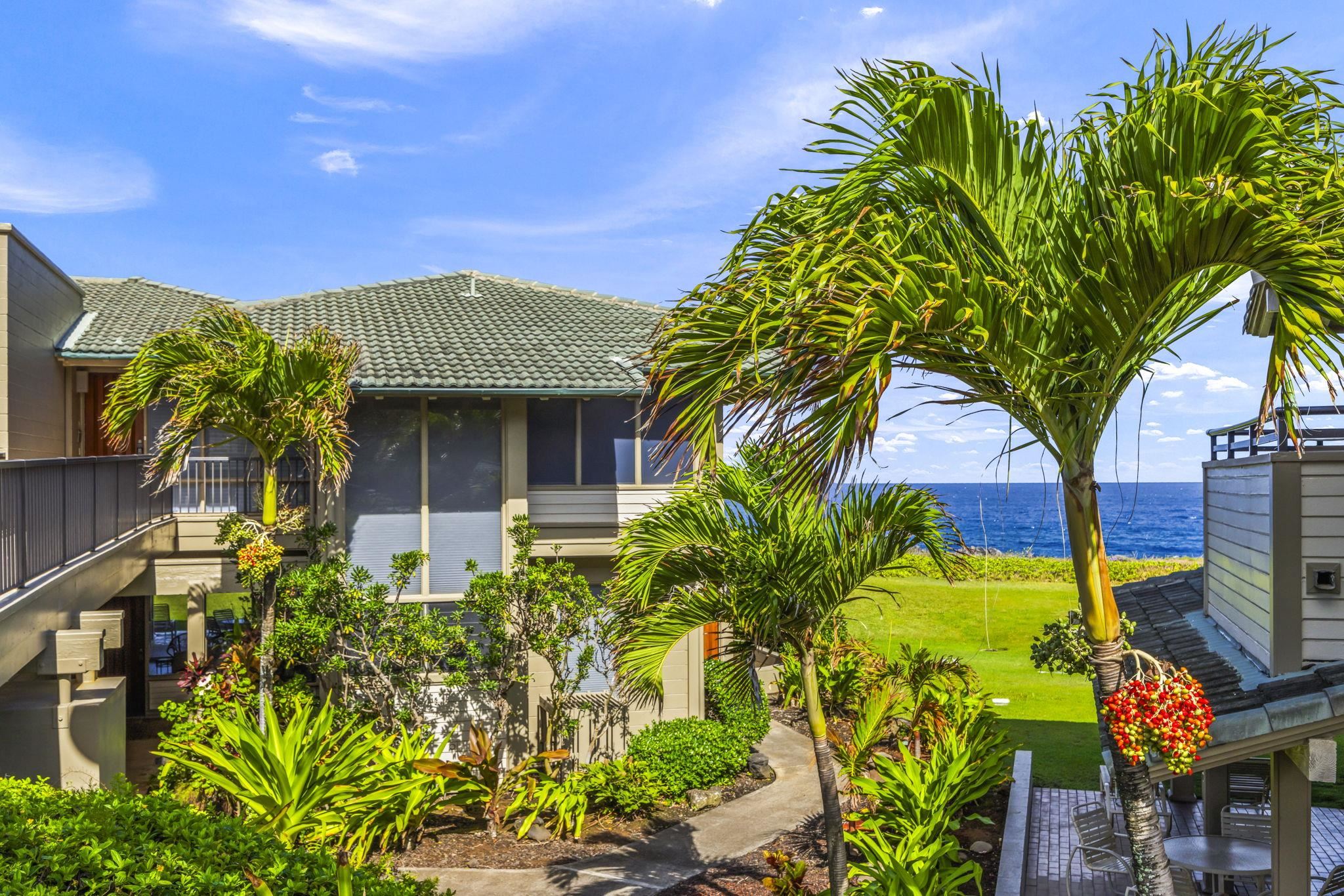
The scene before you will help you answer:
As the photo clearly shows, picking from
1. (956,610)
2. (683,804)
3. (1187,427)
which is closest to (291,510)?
(683,804)

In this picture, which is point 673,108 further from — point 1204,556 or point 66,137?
point 66,137

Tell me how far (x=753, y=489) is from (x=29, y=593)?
574 centimetres

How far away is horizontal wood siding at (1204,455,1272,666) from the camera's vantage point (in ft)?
22.8

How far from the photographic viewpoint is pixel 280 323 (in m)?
14.1

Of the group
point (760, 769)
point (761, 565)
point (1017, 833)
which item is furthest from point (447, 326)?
point (1017, 833)

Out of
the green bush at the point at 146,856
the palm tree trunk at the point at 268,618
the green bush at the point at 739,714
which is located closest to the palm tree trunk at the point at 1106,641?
the green bush at the point at 146,856

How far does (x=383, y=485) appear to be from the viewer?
473 inches

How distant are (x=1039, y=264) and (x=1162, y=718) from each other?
2204mm

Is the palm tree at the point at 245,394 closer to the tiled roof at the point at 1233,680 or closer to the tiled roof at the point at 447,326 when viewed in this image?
the tiled roof at the point at 447,326

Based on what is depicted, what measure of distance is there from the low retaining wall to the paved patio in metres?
0.20

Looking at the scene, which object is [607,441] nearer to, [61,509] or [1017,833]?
[61,509]

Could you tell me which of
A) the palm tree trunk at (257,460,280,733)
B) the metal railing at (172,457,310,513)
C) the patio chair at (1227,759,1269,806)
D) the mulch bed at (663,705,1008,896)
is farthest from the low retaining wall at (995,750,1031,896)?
the metal railing at (172,457,310,513)

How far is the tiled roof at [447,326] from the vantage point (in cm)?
1216

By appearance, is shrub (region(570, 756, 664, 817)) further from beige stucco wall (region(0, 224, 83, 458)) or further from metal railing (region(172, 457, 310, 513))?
beige stucco wall (region(0, 224, 83, 458))
